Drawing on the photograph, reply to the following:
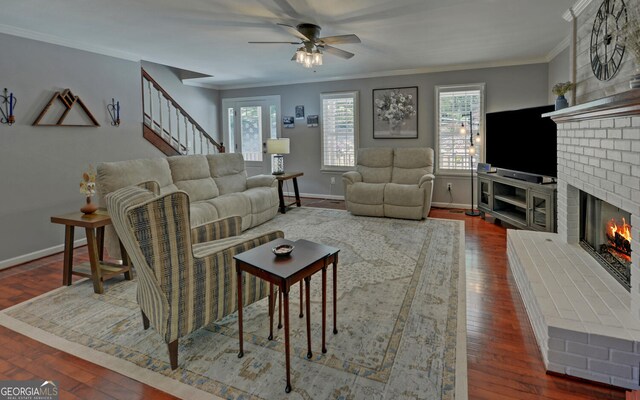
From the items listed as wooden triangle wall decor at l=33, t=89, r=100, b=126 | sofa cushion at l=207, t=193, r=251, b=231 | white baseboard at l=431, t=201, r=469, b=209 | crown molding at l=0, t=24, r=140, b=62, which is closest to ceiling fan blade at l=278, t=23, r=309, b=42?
sofa cushion at l=207, t=193, r=251, b=231

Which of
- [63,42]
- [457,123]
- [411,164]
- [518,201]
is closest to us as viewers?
[63,42]

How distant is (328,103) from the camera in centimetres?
680

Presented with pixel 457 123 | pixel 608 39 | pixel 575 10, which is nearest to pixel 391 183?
pixel 457 123

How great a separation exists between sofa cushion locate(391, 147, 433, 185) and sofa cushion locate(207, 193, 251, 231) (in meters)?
2.46

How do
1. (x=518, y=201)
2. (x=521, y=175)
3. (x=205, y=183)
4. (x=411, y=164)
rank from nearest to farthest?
(x=521, y=175)
(x=518, y=201)
(x=205, y=183)
(x=411, y=164)

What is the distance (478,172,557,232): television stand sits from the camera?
12.3ft

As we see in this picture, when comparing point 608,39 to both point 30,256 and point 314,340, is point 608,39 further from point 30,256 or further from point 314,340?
point 30,256

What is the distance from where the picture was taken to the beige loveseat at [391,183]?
5.11 m

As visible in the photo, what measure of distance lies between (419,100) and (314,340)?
197 inches

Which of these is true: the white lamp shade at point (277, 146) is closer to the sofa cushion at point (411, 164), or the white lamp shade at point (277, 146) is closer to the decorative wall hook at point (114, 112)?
the sofa cushion at point (411, 164)

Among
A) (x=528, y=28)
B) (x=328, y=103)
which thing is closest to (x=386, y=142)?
(x=328, y=103)

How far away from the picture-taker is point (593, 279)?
2316 mm

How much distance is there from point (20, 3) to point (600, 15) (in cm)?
455

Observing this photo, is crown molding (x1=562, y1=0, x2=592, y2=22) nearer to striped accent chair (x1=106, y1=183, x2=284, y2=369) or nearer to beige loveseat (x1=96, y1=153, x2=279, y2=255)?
striped accent chair (x1=106, y1=183, x2=284, y2=369)
